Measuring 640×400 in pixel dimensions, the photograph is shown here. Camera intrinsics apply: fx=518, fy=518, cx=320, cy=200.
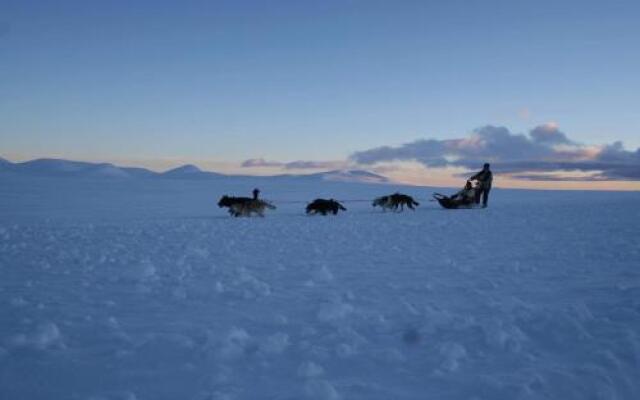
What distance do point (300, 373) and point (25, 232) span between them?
10245mm

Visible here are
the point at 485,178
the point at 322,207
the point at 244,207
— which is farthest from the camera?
the point at 485,178

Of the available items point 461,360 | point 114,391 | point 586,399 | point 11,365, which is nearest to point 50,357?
point 11,365

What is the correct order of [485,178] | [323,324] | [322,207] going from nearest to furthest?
[323,324], [322,207], [485,178]

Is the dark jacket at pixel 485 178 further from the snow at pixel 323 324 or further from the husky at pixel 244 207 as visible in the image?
the snow at pixel 323 324

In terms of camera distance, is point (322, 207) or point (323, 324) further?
point (322, 207)

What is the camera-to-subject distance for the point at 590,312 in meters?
4.08

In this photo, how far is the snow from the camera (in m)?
2.78

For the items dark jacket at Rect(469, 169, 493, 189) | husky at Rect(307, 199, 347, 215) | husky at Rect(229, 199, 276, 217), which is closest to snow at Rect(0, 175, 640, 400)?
husky at Rect(229, 199, 276, 217)

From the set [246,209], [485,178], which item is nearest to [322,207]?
[246,209]

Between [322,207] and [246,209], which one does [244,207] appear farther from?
[322,207]

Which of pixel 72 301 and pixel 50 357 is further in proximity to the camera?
pixel 72 301

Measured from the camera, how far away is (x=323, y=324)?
3.89 metres

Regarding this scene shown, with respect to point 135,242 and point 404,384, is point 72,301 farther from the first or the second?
point 135,242

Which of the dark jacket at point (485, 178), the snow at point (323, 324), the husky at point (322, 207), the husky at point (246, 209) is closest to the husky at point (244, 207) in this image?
the husky at point (246, 209)
